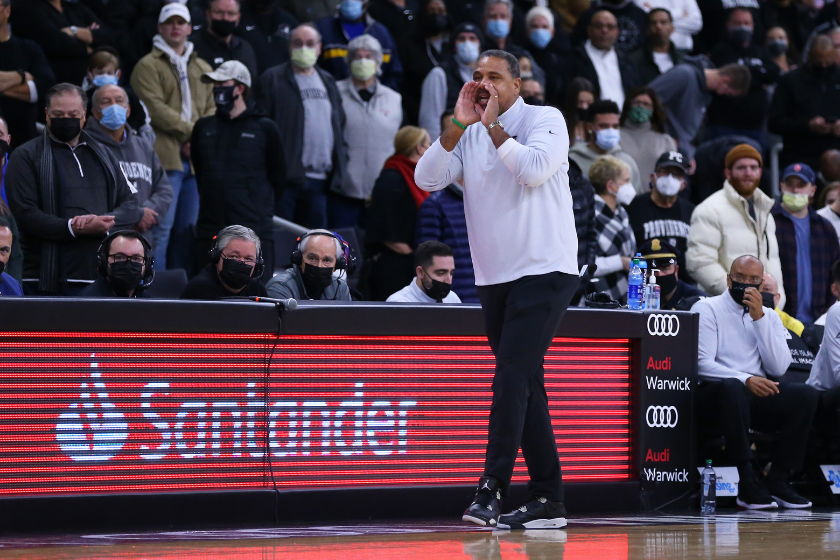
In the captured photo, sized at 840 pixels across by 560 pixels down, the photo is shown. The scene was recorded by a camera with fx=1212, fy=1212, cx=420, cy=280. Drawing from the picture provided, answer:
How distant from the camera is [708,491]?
23.4ft

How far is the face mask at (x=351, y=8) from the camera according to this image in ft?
38.7

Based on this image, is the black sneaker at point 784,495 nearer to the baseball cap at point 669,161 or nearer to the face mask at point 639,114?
the baseball cap at point 669,161

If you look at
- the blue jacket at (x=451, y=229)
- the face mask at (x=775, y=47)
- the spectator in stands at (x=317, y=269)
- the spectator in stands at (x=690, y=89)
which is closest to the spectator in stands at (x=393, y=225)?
the blue jacket at (x=451, y=229)

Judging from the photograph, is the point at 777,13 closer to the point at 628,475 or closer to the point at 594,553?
the point at 628,475

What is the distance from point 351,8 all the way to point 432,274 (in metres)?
4.60

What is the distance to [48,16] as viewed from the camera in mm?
10289

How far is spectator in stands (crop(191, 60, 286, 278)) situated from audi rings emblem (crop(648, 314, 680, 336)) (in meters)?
3.34

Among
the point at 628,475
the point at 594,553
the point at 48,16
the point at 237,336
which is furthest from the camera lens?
the point at 48,16

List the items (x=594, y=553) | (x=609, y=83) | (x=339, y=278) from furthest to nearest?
(x=609, y=83), (x=339, y=278), (x=594, y=553)

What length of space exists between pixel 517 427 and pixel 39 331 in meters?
2.25

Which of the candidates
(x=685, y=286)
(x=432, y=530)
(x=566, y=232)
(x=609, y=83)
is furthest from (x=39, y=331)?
(x=609, y=83)

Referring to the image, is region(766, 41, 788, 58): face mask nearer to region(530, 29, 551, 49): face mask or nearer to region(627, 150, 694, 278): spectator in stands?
region(530, 29, 551, 49): face mask

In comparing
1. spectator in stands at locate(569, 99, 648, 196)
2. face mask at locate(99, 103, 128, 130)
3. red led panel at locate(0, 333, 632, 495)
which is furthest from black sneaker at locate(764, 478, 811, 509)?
face mask at locate(99, 103, 128, 130)

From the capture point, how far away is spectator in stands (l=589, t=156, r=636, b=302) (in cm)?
974
